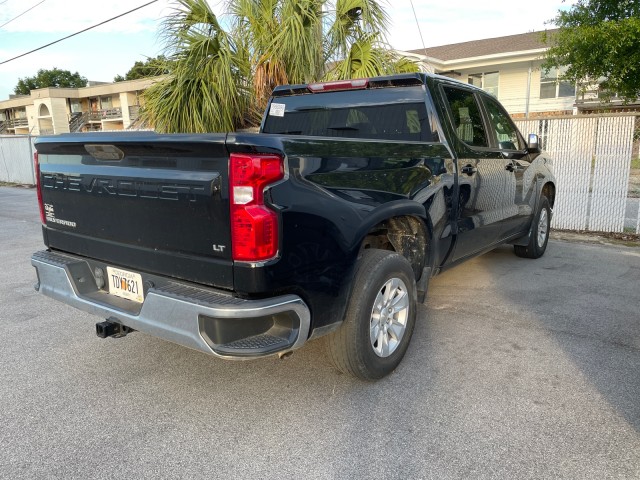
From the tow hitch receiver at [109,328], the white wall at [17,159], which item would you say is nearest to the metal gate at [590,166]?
the tow hitch receiver at [109,328]

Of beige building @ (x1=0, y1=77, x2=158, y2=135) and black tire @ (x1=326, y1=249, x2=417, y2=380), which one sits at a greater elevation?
beige building @ (x1=0, y1=77, x2=158, y2=135)

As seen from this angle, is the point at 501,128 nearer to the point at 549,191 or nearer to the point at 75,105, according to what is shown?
the point at 549,191

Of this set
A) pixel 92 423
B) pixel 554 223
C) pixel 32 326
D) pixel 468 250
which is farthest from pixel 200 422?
pixel 554 223

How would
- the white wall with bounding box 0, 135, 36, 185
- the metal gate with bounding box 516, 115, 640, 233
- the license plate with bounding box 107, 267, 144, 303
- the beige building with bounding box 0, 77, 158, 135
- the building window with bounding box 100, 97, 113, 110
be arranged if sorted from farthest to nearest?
the building window with bounding box 100, 97, 113, 110
the beige building with bounding box 0, 77, 158, 135
the white wall with bounding box 0, 135, 36, 185
the metal gate with bounding box 516, 115, 640, 233
the license plate with bounding box 107, 267, 144, 303

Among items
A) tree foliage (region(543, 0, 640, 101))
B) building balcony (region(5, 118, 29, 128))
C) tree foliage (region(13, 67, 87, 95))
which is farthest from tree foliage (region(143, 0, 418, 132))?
tree foliage (region(13, 67, 87, 95))

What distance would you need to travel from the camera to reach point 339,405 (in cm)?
312

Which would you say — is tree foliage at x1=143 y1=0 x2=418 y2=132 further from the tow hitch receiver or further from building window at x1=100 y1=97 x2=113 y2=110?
building window at x1=100 y1=97 x2=113 y2=110

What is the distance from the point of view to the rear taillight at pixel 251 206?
96.7 inches

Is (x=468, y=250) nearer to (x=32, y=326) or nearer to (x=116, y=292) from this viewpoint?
(x=116, y=292)

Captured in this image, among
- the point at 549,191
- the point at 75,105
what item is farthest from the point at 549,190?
the point at 75,105

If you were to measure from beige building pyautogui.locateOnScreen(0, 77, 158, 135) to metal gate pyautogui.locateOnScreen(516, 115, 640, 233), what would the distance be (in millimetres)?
36473

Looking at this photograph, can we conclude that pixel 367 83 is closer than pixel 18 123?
Yes

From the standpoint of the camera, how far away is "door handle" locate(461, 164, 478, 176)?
4.17m

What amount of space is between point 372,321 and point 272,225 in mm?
1095
